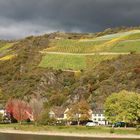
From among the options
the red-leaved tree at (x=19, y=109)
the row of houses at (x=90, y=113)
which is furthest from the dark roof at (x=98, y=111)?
the red-leaved tree at (x=19, y=109)

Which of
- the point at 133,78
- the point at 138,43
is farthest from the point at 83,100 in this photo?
the point at 138,43

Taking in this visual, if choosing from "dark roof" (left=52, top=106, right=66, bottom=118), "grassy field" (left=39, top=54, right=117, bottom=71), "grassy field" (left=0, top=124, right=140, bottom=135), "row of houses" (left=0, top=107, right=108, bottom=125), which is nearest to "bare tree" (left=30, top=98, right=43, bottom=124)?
"row of houses" (left=0, top=107, right=108, bottom=125)

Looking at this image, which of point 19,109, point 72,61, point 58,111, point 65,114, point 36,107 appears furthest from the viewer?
point 72,61

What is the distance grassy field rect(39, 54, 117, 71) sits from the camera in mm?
184875

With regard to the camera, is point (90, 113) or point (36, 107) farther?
point (36, 107)

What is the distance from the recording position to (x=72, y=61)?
620 feet

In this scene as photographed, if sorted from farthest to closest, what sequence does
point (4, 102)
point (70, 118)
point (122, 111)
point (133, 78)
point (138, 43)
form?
point (138, 43) < point (4, 102) < point (133, 78) < point (70, 118) < point (122, 111)

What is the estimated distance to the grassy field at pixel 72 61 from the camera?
18488 cm

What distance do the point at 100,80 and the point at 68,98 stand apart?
46.4 feet

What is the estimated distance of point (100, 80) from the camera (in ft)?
562

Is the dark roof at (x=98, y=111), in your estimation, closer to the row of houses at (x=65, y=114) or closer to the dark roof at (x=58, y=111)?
the row of houses at (x=65, y=114)

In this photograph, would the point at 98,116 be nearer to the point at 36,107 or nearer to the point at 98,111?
the point at 98,111

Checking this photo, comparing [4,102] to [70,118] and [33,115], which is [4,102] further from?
[70,118]

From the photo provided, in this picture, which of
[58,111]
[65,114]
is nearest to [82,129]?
→ [65,114]
